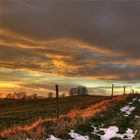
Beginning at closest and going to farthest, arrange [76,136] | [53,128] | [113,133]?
1. [76,136]
2. [53,128]
3. [113,133]

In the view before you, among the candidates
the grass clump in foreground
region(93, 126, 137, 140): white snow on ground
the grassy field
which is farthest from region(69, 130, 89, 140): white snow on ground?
the grassy field

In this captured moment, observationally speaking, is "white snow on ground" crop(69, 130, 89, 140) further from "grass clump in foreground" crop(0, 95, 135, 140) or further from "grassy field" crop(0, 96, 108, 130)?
"grassy field" crop(0, 96, 108, 130)

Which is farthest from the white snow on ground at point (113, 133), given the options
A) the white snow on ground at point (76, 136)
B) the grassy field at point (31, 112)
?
the grassy field at point (31, 112)

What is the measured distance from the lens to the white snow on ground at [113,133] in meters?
20.8

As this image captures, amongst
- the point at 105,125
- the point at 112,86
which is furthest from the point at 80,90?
the point at 105,125

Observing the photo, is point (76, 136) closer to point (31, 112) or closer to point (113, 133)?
point (113, 133)

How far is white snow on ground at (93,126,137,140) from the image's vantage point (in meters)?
20.8

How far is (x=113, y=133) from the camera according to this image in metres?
21.8

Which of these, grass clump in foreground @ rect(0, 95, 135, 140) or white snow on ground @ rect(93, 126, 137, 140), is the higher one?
grass clump in foreground @ rect(0, 95, 135, 140)

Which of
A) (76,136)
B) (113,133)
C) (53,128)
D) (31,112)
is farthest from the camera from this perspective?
(31,112)

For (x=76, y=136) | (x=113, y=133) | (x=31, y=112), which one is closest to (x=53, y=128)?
(x=76, y=136)

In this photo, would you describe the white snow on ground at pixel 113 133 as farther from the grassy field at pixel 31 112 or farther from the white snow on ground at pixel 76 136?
the grassy field at pixel 31 112

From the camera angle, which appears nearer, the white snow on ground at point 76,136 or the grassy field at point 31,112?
the white snow on ground at point 76,136

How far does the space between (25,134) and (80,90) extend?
4252 inches
